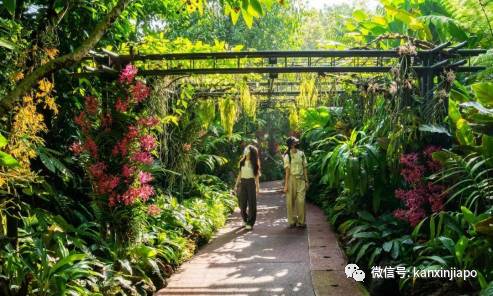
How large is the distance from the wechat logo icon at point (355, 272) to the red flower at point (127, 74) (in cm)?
332

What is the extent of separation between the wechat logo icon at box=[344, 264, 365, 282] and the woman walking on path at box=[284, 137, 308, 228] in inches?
113

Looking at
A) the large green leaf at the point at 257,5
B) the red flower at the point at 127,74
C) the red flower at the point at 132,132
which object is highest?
the red flower at the point at 127,74

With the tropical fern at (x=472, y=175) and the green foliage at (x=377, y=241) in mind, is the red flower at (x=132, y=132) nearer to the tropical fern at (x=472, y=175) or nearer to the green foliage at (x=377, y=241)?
the green foliage at (x=377, y=241)

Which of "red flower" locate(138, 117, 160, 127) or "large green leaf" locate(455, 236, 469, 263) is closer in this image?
"large green leaf" locate(455, 236, 469, 263)

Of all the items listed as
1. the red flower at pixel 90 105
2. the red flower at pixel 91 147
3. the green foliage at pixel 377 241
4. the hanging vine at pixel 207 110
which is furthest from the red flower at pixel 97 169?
the hanging vine at pixel 207 110

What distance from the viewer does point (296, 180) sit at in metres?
7.87

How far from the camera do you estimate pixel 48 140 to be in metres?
5.52

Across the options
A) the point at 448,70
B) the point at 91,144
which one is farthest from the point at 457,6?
the point at 91,144

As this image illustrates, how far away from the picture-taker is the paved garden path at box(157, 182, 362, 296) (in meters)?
4.66

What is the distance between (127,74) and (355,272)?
346 centimetres

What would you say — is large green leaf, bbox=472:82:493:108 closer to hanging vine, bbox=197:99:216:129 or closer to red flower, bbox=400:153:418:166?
red flower, bbox=400:153:418:166

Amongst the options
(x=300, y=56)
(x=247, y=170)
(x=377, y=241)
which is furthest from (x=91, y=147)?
(x=247, y=170)

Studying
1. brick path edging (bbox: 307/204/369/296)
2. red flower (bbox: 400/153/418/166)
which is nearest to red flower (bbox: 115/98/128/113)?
brick path edging (bbox: 307/204/369/296)

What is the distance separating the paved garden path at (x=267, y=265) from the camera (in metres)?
4.66
